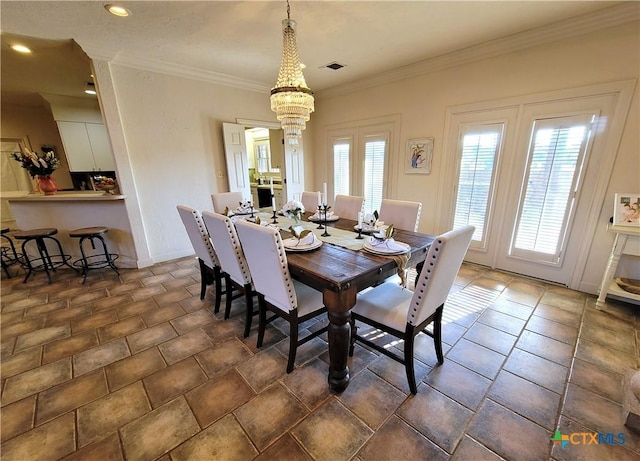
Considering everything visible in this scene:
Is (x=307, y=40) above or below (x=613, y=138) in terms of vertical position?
above

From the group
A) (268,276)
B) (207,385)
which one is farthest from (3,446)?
(268,276)

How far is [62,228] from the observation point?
3490mm

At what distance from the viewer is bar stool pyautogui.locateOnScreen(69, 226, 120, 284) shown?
→ 10.3ft

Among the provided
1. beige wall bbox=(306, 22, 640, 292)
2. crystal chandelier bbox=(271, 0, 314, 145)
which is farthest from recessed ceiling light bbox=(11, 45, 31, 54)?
beige wall bbox=(306, 22, 640, 292)

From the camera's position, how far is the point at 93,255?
352 cm

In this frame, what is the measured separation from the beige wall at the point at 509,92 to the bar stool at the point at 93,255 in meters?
4.01

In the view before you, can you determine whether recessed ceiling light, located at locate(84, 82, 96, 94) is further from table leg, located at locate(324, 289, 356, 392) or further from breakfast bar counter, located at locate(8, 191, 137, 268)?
table leg, located at locate(324, 289, 356, 392)

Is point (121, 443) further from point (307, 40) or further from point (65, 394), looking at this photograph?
point (307, 40)

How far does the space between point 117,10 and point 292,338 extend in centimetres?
299

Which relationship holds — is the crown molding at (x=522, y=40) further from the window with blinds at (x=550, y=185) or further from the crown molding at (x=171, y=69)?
the crown molding at (x=171, y=69)

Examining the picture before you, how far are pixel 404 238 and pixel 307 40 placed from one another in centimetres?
235

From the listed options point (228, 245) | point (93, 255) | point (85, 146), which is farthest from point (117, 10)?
point (85, 146)

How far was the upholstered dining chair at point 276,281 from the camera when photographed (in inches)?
59.3

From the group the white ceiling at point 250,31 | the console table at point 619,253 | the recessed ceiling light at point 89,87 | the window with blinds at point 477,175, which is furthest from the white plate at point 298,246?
the recessed ceiling light at point 89,87
